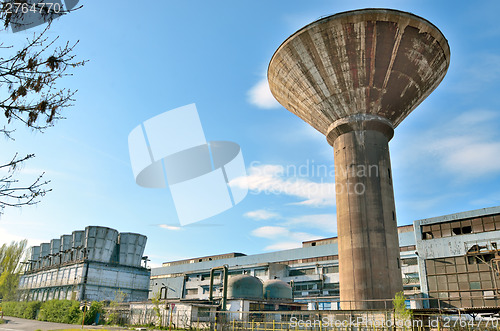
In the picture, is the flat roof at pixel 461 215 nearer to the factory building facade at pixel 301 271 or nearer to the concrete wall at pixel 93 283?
the factory building facade at pixel 301 271

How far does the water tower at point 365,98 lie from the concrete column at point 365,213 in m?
0.07

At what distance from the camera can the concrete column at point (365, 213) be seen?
974 inches

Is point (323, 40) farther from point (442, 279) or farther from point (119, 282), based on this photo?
point (119, 282)

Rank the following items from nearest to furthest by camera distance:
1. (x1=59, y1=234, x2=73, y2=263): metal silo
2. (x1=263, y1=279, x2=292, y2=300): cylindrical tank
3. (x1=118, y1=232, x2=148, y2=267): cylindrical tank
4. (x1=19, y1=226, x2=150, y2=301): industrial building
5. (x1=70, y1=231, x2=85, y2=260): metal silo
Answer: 1. (x1=263, y1=279, x2=292, y2=300): cylindrical tank
2. (x1=19, y1=226, x2=150, y2=301): industrial building
3. (x1=70, y1=231, x2=85, y2=260): metal silo
4. (x1=118, y1=232, x2=148, y2=267): cylindrical tank
5. (x1=59, y1=234, x2=73, y2=263): metal silo

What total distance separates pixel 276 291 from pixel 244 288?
250 inches

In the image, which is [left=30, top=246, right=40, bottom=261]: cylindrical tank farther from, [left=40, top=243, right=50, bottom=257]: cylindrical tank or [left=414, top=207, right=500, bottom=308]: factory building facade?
[left=414, top=207, right=500, bottom=308]: factory building facade

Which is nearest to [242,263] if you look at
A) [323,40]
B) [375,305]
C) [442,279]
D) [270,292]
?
[270,292]

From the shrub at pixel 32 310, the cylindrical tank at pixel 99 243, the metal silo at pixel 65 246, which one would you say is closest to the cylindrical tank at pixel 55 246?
the metal silo at pixel 65 246

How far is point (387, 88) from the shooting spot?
87.5 feet

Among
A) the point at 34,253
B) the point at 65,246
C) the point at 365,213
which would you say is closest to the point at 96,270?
the point at 65,246

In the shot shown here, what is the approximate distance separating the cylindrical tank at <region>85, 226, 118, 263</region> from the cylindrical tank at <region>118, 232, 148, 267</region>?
1873 millimetres

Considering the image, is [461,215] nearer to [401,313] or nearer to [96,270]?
[401,313]

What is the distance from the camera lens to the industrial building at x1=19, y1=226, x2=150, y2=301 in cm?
5688

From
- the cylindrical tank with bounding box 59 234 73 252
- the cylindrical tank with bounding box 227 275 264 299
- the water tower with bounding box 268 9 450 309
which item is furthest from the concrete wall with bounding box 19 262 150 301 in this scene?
the water tower with bounding box 268 9 450 309
